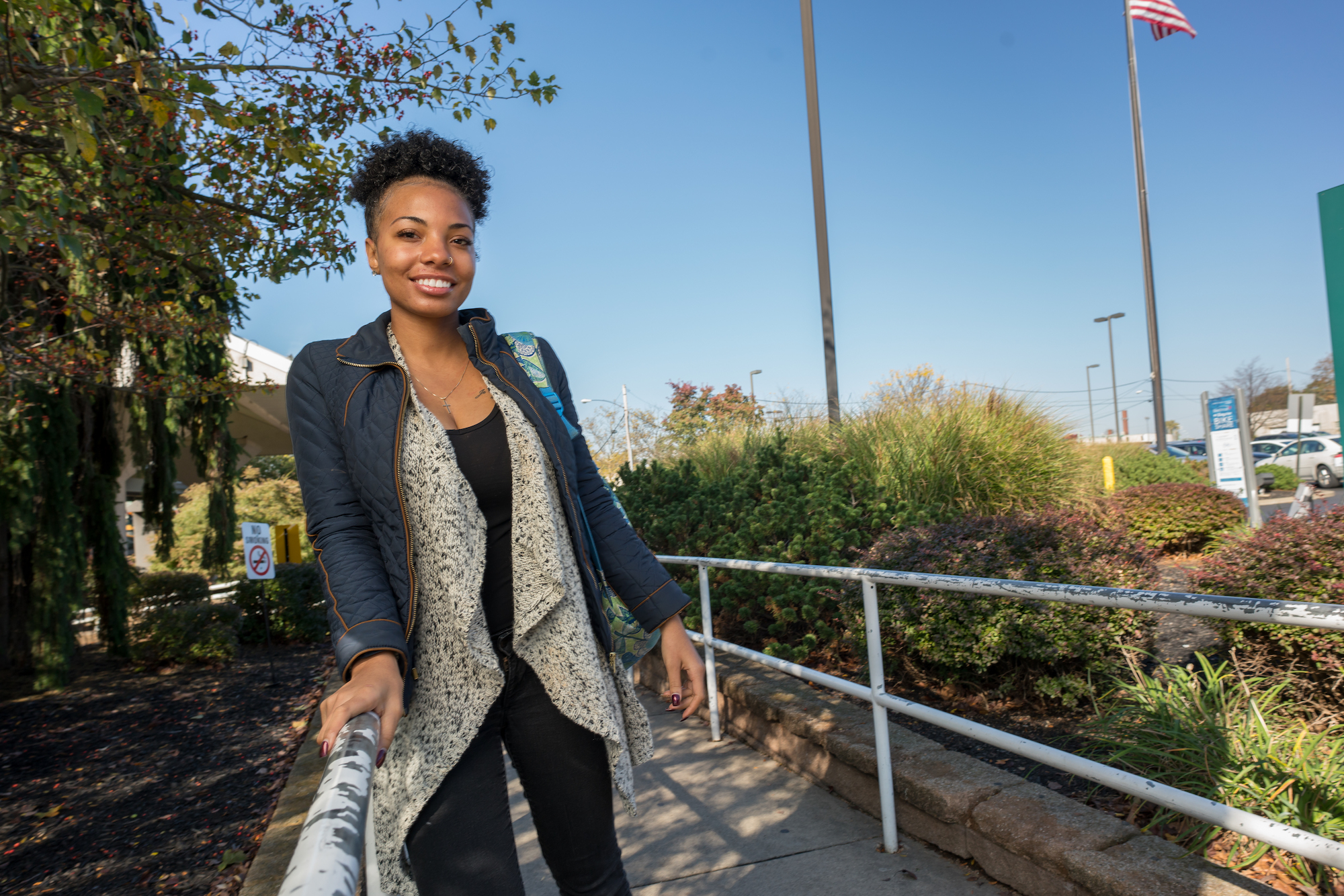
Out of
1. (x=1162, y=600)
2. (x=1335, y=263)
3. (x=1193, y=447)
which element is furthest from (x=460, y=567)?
(x=1193, y=447)

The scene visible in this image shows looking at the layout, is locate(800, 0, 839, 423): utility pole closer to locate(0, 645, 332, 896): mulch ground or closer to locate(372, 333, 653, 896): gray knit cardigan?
locate(0, 645, 332, 896): mulch ground

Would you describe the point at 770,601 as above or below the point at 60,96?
below

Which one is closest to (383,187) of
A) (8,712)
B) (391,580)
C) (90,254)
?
(391,580)

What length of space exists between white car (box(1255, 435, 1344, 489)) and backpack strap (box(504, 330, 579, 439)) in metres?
29.9

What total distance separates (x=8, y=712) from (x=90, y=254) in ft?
14.0

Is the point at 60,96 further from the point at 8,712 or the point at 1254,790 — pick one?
the point at 8,712

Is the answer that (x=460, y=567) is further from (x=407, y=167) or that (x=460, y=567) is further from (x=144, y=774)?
(x=144, y=774)

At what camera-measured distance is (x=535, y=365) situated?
1973mm

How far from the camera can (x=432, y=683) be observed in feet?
5.50

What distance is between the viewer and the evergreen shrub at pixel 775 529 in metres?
5.66

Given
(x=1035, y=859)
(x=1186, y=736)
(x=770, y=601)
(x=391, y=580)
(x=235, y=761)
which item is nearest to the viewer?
(x=391, y=580)

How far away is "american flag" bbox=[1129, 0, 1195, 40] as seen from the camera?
52.6 ft

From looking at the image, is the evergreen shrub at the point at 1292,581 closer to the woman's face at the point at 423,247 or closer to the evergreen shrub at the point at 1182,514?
the woman's face at the point at 423,247

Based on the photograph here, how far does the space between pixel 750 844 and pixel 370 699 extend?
2.67m
